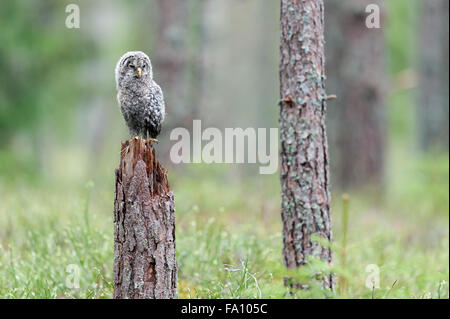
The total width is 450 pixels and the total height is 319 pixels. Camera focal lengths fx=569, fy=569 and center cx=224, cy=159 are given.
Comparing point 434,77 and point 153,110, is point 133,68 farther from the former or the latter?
point 434,77

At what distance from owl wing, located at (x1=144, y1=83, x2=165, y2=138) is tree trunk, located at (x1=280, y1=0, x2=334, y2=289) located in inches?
42.3

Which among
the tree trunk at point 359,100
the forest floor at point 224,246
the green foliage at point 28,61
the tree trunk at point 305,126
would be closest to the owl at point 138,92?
the tree trunk at point 305,126

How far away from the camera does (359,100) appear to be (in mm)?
11453

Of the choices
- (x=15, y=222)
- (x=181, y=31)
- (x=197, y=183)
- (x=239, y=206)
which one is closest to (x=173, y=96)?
(x=181, y=31)

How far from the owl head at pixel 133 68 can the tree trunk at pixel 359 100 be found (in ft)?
24.2

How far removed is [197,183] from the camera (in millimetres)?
10320

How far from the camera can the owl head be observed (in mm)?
4727

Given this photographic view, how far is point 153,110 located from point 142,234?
1.27 meters

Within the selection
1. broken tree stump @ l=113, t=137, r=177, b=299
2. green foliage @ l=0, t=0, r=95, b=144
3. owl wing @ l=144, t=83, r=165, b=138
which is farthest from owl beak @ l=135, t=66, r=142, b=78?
green foliage @ l=0, t=0, r=95, b=144

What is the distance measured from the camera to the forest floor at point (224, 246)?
15.2ft

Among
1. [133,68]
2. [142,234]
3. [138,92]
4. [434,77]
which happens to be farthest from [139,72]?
[434,77]

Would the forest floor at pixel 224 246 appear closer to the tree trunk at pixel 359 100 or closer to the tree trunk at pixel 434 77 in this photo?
the tree trunk at pixel 359 100
